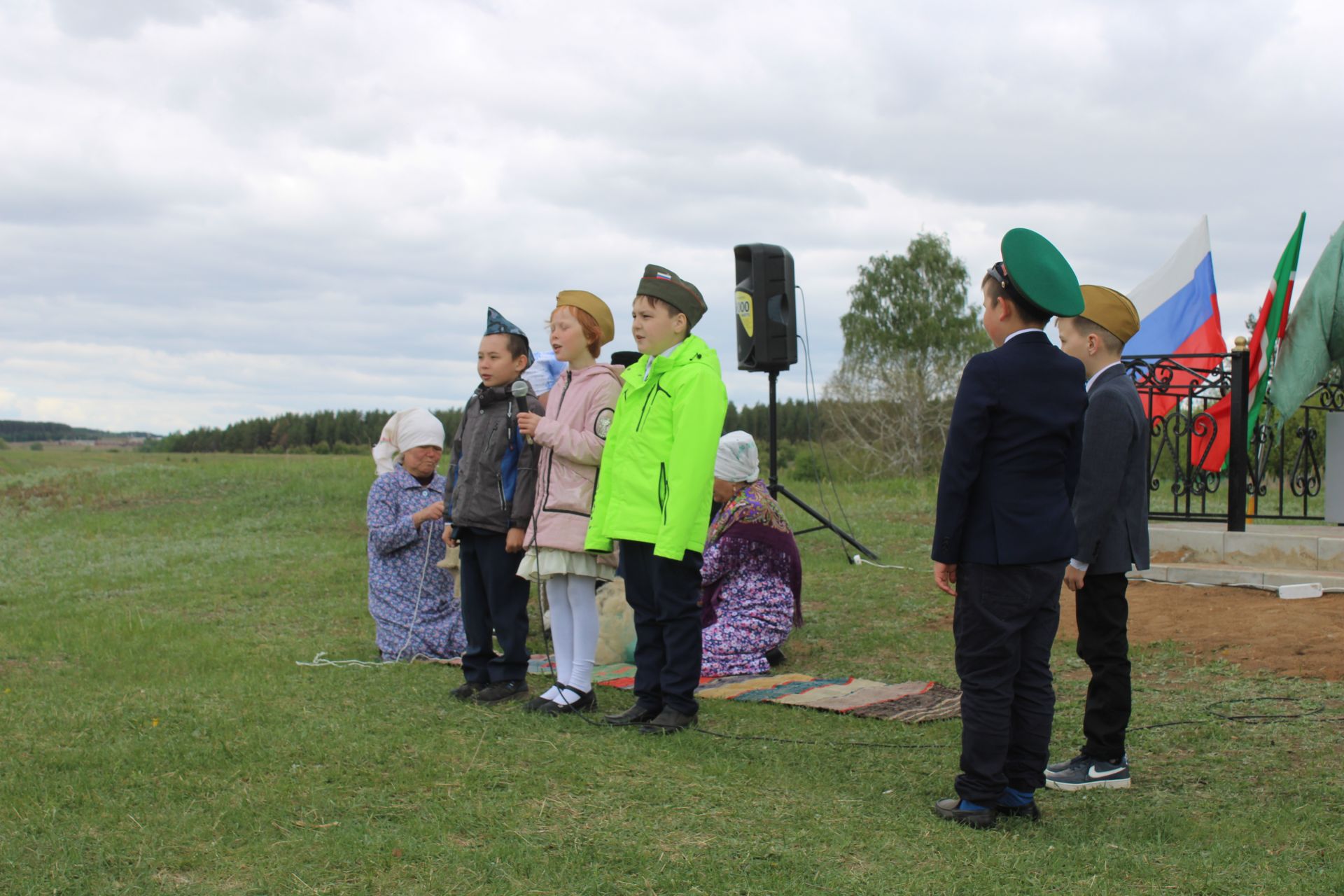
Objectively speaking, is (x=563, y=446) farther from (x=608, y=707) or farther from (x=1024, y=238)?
(x=1024, y=238)

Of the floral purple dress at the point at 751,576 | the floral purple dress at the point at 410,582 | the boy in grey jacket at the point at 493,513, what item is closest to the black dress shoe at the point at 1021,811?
the boy in grey jacket at the point at 493,513

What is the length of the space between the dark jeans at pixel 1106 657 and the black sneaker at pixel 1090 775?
22 millimetres

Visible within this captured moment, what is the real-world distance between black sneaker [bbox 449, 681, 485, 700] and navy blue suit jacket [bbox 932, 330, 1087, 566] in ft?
8.03

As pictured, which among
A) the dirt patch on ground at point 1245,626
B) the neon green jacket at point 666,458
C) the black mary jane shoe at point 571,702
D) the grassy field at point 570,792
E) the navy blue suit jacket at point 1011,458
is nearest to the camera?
the grassy field at point 570,792

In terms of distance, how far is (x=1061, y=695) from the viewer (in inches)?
191

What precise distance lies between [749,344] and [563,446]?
4.62 m

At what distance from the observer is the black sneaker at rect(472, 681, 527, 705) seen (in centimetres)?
466

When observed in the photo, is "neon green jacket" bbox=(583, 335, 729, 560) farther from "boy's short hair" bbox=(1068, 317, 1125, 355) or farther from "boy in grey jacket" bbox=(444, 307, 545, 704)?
"boy's short hair" bbox=(1068, 317, 1125, 355)

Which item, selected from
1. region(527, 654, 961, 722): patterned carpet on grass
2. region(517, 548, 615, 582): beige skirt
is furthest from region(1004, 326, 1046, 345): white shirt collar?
region(517, 548, 615, 582): beige skirt

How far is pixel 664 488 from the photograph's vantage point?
409 cm

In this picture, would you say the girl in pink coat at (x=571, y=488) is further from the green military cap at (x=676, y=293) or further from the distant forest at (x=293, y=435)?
the distant forest at (x=293, y=435)

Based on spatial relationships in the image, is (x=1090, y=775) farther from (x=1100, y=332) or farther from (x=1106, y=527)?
(x=1100, y=332)

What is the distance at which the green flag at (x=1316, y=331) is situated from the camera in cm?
770

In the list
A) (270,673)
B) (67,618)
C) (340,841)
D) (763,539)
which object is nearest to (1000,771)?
(340,841)
